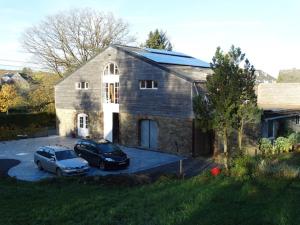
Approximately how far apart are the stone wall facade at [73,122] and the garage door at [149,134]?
5.09 m

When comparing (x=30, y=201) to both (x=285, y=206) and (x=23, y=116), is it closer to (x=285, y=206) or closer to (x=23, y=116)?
(x=285, y=206)

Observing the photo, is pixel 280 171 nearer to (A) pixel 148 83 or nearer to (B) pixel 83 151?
(B) pixel 83 151

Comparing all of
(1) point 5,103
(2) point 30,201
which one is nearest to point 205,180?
(2) point 30,201

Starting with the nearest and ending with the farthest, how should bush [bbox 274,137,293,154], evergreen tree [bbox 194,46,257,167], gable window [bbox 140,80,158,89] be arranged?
1. evergreen tree [bbox 194,46,257,167]
2. bush [bbox 274,137,293,154]
3. gable window [bbox 140,80,158,89]

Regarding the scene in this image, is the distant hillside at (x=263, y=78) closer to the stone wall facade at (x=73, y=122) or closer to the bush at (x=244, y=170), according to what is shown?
the stone wall facade at (x=73, y=122)

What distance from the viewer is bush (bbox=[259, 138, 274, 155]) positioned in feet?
78.5

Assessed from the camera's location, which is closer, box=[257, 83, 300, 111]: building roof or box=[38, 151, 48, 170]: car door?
box=[38, 151, 48, 170]: car door

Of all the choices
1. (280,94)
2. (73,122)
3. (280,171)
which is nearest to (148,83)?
(73,122)

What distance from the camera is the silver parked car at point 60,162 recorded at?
64.3 ft

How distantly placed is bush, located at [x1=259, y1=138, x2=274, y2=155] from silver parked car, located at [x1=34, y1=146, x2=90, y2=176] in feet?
39.0

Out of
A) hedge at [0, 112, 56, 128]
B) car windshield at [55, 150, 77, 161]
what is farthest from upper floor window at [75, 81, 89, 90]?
car windshield at [55, 150, 77, 161]

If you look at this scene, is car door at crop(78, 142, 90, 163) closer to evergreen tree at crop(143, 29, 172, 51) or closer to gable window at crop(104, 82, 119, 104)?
gable window at crop(104, 82, 119, 104)

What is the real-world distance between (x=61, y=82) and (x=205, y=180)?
24412mm

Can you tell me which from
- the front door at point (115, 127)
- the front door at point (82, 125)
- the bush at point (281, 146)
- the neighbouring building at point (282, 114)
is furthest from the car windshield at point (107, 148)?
the front door at point (82, 125)
